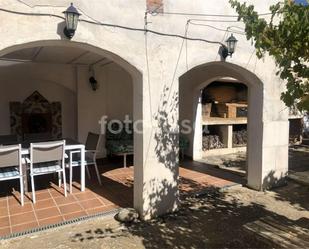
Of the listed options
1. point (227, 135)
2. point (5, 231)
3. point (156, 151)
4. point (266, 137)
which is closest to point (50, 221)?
point (5, 231)

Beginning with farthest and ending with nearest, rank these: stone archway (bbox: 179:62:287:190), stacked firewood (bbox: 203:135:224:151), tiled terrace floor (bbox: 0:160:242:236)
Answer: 1. stacked firewood (bbox: 203:135:224:151)
2. stone archway (bbox: 179:62:287:190)
3. tiled terrace floor (bbox: 0:160:242:236)

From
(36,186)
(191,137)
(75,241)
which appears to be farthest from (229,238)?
(191,137)

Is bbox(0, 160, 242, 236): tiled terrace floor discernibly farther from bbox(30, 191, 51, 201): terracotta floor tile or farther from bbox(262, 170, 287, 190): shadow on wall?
bbox(262, 170, 287, 190): shadow on wall

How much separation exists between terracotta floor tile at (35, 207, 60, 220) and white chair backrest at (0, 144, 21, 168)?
92 cm

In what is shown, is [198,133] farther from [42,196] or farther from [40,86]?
[42,196]

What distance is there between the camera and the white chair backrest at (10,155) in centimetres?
496

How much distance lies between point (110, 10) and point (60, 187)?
385cm

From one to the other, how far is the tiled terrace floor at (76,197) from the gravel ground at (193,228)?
1.18ft

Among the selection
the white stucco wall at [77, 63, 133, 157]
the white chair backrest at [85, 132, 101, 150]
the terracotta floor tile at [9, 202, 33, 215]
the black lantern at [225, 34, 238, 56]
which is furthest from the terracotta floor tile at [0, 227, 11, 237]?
the black lantern at [225, 34, 238, 56]

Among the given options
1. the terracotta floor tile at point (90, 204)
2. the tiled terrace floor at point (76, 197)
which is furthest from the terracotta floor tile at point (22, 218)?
the terracotta floor tile at point (90, 204)

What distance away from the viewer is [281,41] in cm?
278

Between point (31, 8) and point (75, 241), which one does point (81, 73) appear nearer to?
point (31, 8)

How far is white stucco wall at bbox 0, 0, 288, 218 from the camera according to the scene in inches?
151

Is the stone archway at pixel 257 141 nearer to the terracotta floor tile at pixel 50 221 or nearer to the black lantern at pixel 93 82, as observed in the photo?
the black lantern at pixel 93 82
